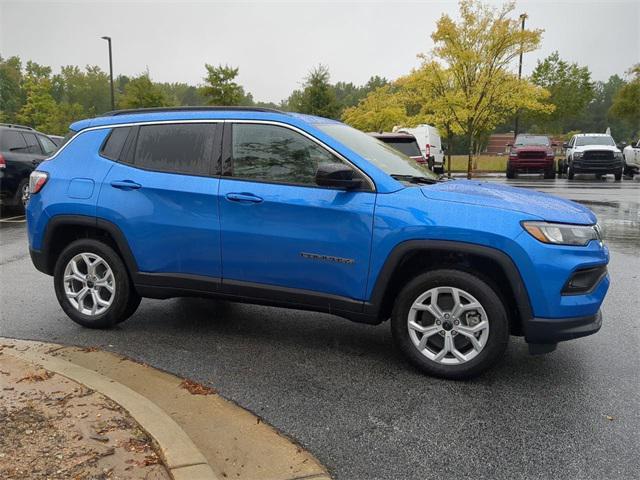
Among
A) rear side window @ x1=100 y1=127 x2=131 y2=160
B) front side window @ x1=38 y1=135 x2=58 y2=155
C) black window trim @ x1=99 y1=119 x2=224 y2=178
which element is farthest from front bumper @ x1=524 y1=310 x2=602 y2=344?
front side window @ x1=38 y1=135 x2=58 y2=155

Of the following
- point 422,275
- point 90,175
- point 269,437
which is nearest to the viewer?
point 269,437

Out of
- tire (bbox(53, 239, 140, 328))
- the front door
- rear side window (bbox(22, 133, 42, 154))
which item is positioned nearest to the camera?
the front door

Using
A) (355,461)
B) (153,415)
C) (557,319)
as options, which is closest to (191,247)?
(153,415)

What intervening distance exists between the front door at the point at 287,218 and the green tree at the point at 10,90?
225 ft

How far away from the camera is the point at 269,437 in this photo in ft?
10.2

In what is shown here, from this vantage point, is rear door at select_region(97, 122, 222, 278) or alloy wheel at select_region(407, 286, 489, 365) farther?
rear door at select_region(97, 122, 222, 278)

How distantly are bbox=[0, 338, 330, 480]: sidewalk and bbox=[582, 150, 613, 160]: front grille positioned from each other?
78.7 feet

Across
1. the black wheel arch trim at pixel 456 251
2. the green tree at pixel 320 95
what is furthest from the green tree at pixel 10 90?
the black wheel arch trim at pixel 456 251

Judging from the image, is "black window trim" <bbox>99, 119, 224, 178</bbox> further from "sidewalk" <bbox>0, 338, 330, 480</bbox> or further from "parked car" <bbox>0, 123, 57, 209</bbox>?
"parked car" <bbox>0, 123, 57, 209</bbox>

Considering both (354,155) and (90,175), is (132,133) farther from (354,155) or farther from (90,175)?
(354,155)

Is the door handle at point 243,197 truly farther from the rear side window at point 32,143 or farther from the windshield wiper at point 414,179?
the rear side window at point 32,143

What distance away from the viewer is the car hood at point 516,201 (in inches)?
145

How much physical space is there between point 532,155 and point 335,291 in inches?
934

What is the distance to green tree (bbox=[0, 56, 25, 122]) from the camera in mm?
66062
